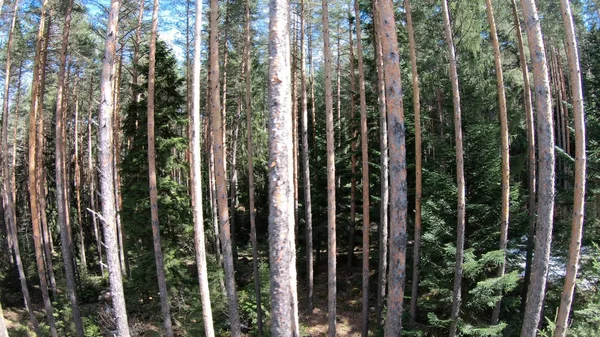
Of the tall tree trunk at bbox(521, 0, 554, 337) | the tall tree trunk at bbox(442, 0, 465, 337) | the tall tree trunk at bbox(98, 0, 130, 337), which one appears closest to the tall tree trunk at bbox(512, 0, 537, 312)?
the tall tree trunk at bbox(442, 0, 465, 337)

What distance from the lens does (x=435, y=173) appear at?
11734 millimetres

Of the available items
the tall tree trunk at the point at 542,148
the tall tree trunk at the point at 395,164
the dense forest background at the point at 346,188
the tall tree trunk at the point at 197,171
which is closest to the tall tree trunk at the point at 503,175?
the dense forest background at the point at 346,188

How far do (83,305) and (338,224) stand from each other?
45.8ft

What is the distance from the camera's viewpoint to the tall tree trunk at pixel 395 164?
704 centimetres

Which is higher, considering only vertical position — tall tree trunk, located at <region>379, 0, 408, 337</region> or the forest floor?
tall tree trunk, located at <region>379, 0, 408, 337</region>

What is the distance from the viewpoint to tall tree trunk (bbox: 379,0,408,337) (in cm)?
704

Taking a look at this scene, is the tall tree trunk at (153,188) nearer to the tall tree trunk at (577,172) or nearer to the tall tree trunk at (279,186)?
the tall tree trunk at (279,186)

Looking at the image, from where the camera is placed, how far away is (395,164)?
707 cm

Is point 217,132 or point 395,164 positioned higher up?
point 217,132

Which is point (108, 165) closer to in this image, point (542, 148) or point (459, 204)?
point (542, 148)

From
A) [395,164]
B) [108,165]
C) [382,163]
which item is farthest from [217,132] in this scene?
[382,163]

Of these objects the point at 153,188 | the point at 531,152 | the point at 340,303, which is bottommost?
the point at 340,303

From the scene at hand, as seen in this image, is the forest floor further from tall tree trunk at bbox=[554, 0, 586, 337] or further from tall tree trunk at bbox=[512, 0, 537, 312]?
tall tree trunk at bbox=[554, 0, 586, 337]

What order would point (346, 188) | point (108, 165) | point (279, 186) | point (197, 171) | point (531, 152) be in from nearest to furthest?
1. point (279, 186)
2. point (108, 165)
3. point (197, 171)
4. point (531, 152)
5. point (346, 188)
